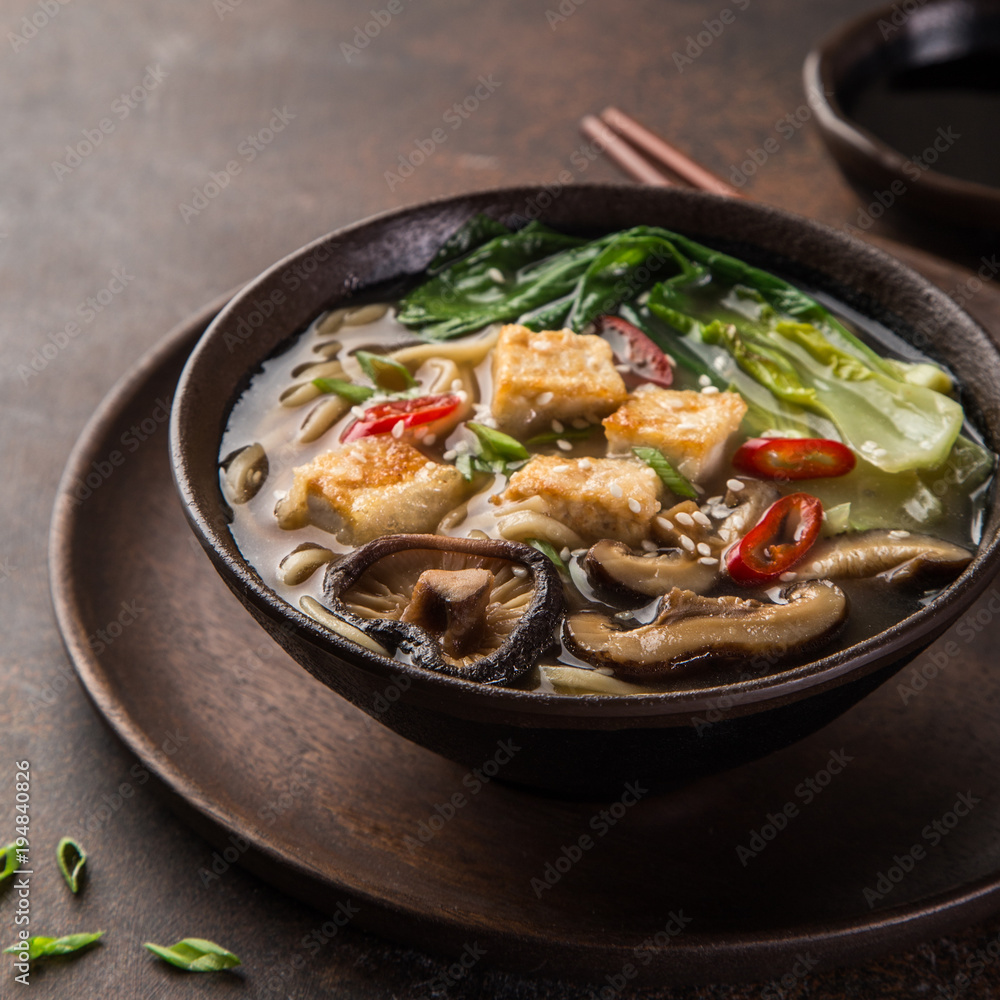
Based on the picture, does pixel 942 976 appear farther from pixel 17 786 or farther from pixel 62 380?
pixel 62 380

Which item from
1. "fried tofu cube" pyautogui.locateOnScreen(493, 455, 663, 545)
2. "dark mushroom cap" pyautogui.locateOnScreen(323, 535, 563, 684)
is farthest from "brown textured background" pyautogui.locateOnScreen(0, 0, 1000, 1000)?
"fried tofu cube" pyautogui.locateOnScreen(493, 455, 663, 545)

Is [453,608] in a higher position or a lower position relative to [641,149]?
higher

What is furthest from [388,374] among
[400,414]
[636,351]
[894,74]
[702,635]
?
[894,74]

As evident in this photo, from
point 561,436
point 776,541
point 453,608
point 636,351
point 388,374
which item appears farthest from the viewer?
point 636,351

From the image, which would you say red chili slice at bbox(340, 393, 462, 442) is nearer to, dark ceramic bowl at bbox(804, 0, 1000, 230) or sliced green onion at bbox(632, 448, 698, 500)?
sliced green onion at bbox(632, 448, 698, 500)

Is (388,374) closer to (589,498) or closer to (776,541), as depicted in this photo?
(589,498)

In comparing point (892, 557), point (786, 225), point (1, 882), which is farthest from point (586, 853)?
point (786, 225)

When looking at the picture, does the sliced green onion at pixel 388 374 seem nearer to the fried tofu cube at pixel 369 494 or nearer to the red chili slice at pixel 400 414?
the red chili slice at pixel 400 414
